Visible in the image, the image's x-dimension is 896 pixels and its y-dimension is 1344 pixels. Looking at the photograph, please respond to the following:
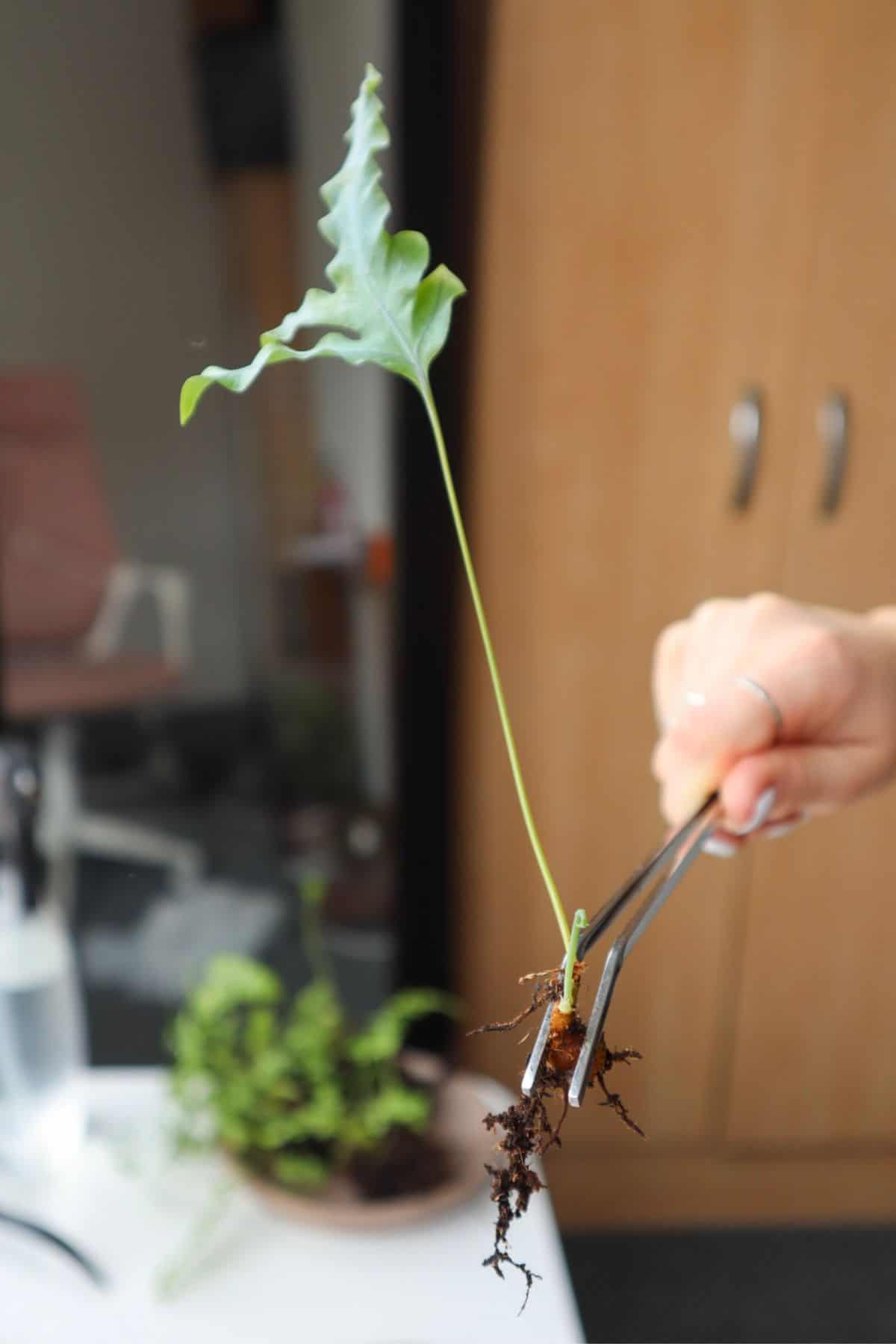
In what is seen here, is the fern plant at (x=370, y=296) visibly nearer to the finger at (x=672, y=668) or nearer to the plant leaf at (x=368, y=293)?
the plant leaf at (x=368, y=293)

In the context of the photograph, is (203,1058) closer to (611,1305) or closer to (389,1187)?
(389,1187)

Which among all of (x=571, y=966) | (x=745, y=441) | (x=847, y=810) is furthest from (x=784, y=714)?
(x=847, y=810)

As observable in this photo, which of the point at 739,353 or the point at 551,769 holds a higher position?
the point at 739,353

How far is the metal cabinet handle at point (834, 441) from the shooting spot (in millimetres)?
1286

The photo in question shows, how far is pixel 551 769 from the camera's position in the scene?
4.67 ft

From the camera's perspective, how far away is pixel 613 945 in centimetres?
35

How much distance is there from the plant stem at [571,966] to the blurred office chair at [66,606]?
93 centimetres

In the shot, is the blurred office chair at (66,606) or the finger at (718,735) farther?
the blurred office chair at (66,606)

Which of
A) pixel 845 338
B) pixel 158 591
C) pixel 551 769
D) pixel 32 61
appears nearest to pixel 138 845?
pixel 158 591

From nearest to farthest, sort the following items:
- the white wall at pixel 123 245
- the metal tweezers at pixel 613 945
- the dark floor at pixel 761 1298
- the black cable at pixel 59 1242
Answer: the metal tweezers at pixel 613 945 → the dark floor at pixel 761 1298 → the black cable at pixel 59 1242 → the white wall at pixel 123 245

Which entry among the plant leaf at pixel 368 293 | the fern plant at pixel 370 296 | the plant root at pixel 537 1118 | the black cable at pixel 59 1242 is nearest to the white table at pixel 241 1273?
the black cable at pixel 59 1242

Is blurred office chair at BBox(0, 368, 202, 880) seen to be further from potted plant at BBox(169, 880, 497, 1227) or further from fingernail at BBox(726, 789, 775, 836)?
fingernail at BBox(726, 789, 775, 836)

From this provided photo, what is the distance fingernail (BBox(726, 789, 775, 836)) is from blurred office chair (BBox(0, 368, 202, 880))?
33.6 inches

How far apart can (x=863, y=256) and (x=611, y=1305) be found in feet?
3.51
